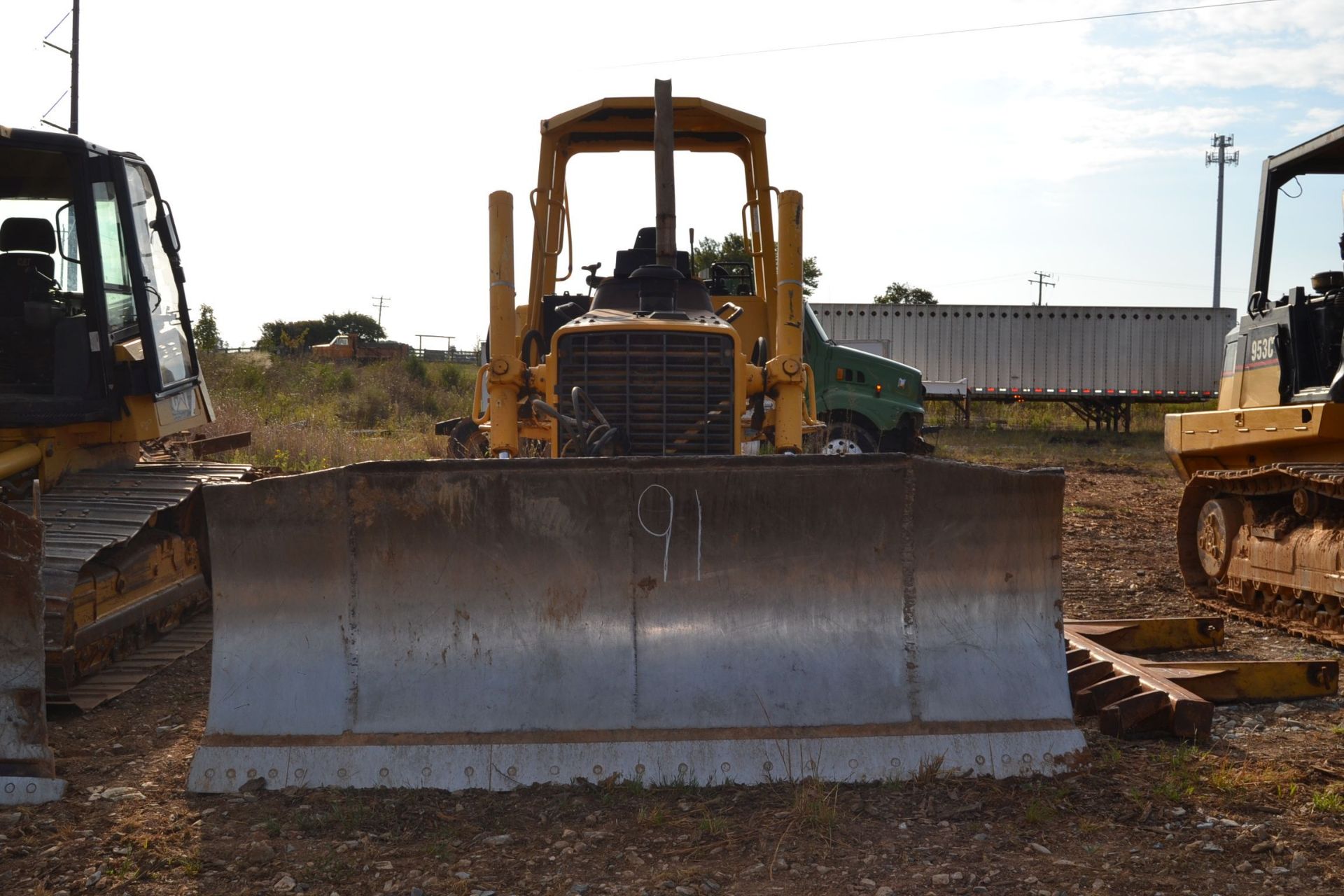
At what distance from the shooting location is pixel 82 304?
6.35 m

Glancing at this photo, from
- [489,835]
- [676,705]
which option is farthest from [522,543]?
[489,835]

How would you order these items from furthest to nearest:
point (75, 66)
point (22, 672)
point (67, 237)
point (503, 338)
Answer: point (75, 66) → point (67, 237) → point (503, 338) → point (22, 672)

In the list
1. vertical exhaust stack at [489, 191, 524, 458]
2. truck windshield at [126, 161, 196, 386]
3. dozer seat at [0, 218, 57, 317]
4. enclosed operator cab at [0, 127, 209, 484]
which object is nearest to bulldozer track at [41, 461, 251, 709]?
enclosed operator cab at [0, 127, 209, 484]

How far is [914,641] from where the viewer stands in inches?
158

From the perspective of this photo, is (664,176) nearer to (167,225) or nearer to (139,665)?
(167,225)

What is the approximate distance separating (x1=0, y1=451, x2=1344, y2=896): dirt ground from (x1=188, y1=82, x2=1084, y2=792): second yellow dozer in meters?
0.14

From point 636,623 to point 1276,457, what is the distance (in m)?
5.21

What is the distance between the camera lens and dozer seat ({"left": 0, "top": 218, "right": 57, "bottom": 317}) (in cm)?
626

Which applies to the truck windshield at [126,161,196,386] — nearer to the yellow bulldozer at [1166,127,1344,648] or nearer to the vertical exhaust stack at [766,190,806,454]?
the vertical exhaust stack at [766,190,806,454]

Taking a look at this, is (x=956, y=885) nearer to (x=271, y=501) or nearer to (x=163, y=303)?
(x=271, y=501)

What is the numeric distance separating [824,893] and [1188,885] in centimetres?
98

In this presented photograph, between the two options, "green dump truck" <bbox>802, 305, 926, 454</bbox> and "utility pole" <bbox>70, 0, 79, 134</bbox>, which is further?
"utility pole" <bbox>70, 0, 79, 134</bbox>

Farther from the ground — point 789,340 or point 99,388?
point 789,340

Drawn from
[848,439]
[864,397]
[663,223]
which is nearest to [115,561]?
[663,223]
